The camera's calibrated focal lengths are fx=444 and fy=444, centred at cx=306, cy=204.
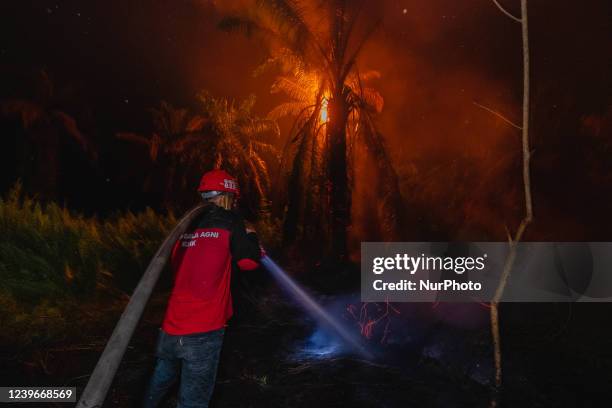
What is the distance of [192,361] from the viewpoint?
323 cm

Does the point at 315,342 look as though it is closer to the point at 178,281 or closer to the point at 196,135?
the point at 178,281

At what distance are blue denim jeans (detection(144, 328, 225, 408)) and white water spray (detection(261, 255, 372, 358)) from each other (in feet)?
2.56

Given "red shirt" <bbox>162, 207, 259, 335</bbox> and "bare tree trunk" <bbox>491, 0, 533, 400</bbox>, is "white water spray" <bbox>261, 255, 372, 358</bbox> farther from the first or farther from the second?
"bare tree trunk" <bbox>491, 0, 533, 400</bbox>

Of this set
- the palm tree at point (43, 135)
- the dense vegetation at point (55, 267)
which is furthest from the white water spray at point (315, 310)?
the palm tree at point (43, 135)

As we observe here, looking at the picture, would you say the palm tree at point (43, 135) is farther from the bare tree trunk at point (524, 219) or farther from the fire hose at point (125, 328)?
the bare tree trunk at point (524, 219)

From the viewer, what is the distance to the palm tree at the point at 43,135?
20.8 meters

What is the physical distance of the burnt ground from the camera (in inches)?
194

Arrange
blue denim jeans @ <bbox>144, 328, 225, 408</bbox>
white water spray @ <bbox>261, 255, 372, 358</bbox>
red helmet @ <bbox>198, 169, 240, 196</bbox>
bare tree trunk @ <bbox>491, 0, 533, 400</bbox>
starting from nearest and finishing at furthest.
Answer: blue denim jeans @ <bbox>144, 328, 225, 408</bbox>, red helmet @ <bbox>198, 169, 240, 196</bbox>, bare tree trunk @ <bbox>491, 0, 533, 400</bbox>, white water spray @ <bbox>261, 255, 372, 358</bbox>

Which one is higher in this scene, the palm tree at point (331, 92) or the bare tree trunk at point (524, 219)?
the palm tree at point (331, 92)

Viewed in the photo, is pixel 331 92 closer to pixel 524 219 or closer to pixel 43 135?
pixel 524 219

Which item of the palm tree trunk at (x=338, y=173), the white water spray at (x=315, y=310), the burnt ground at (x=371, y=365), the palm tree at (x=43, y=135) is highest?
the palm tree at (x=43, y=135)

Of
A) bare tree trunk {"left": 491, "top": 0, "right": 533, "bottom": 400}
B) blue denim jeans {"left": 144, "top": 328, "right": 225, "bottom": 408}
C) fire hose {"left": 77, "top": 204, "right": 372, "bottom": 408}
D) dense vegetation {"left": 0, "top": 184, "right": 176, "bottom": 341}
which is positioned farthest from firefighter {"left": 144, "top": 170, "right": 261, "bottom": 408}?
dense vegetation {"left": 0, "top": 184, "right": 176, "bottom": 341}

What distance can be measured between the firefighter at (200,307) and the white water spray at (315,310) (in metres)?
0.31

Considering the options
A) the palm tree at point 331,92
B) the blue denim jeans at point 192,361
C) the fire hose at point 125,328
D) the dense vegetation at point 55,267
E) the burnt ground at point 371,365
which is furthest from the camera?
the palm tree at point 331,92
